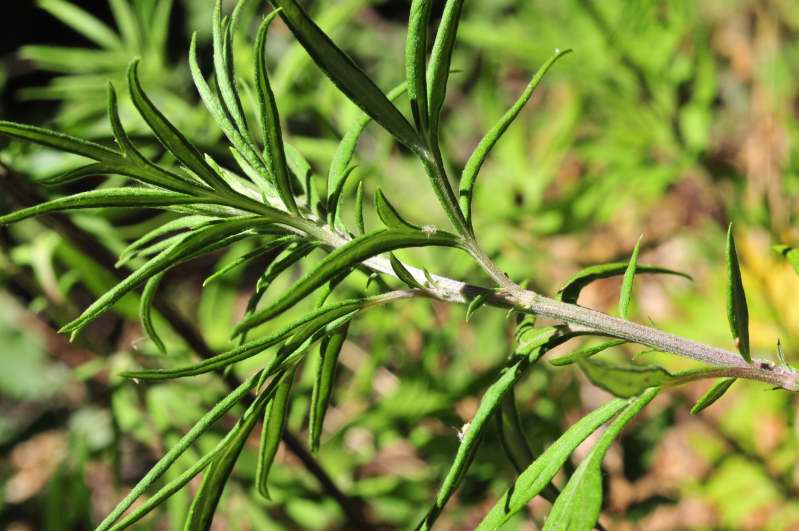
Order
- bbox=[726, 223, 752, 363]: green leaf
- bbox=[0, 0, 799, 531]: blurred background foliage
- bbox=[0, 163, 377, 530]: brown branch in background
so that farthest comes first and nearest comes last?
1. bbox=[0, 0, 799, 531]: blurred background foliage
2. bbox=[0, 163, 377, 530]: brown branch in background
3. bbox=[726, 223, 752, 363]: green leaf

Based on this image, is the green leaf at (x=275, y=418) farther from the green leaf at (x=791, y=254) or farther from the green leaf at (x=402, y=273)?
the green leaf at (x=791, y=254)

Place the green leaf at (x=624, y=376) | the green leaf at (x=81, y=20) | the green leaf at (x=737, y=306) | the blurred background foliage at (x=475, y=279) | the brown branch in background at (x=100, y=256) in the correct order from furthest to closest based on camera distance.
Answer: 1. the green leaf at (x=81, y=20)
2. the blurred background foliage at (x=475, y=279)
3. the brown branch in background at (x=100, y=256)
4. the green leaf at (x=737, y=306)
5. the green leaf at (x=624, y=376)

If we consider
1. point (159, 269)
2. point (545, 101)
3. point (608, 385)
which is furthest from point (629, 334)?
point (545, 101)

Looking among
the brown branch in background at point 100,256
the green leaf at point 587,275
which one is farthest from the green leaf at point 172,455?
the brown branch in background at point 100,256

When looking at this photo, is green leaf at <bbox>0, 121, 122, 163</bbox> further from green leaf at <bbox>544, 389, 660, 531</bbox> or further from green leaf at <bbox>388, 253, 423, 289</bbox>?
green leaf at <bbox>544, 389, 660, 531</bbox>

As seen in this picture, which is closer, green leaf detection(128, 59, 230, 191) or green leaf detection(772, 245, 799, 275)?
green leaf detection(128, 59, 230, 191)

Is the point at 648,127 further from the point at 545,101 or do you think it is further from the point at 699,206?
the point at 545,101

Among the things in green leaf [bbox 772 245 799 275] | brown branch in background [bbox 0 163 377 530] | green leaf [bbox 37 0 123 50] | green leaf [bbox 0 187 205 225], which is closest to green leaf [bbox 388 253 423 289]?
green leaf [bbox 0 187 205 225]
